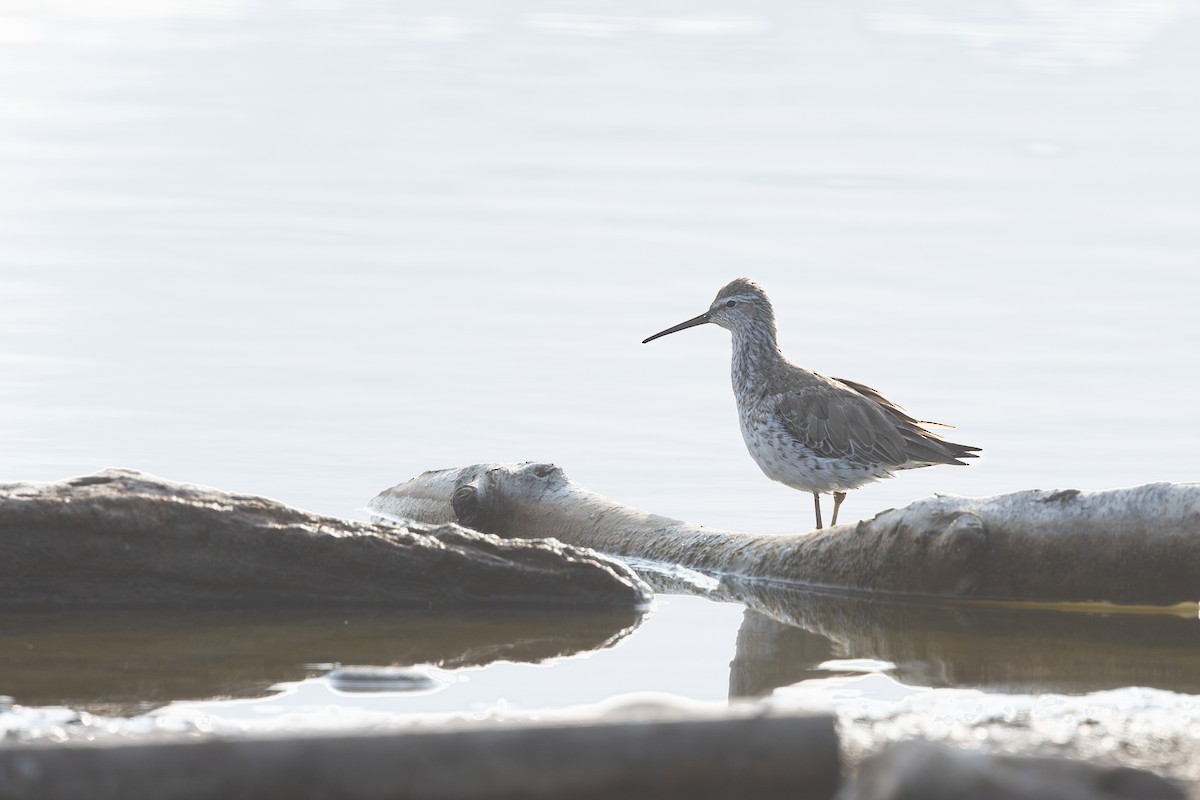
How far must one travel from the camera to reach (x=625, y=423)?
40.9 feet

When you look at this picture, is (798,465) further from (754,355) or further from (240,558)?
(240,558)

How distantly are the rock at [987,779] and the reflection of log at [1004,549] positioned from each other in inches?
158

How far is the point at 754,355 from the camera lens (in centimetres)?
1094

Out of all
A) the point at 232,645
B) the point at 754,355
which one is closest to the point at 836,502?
the point at 754,355

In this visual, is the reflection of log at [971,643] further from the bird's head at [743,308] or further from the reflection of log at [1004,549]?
the bird's head at [743,308]

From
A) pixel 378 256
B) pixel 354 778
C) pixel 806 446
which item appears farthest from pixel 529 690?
pixel 378 256

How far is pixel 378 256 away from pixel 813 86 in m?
15.6

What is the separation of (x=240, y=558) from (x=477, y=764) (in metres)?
3.59

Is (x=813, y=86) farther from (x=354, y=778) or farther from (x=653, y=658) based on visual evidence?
(x=354, y=778)

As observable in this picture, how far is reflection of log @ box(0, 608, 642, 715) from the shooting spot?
19.2 ft

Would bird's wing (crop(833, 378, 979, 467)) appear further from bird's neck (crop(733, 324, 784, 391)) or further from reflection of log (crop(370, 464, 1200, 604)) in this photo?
reflection of log (crop(370, 464, 1200, 604))

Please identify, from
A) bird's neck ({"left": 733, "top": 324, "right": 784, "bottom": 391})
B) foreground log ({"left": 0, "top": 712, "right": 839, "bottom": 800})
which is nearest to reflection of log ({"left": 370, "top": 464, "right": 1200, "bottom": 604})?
bird's neck ({"left": 733, "top": 324, "right": 784, "bottom": 391})

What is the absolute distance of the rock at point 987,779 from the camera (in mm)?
3262

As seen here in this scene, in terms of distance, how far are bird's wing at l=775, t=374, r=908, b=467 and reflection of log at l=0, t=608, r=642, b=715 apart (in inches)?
111
